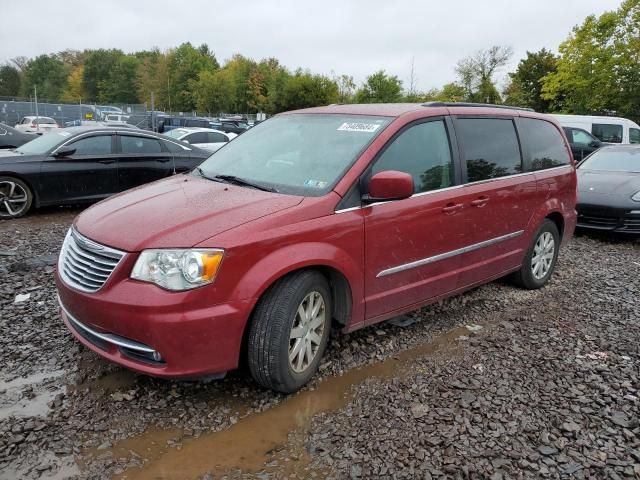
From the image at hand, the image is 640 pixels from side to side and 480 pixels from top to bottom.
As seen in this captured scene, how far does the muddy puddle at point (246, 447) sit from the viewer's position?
8.59 ft

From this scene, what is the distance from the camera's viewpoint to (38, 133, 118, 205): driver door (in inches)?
323

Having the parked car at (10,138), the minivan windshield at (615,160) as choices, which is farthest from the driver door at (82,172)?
the minivan windshield at (615,160)

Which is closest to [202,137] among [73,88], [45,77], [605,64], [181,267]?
[181,267]

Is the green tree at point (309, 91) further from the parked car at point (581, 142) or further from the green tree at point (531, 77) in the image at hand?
the parked car at point (581, 142)

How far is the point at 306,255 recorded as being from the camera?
3.11 metres

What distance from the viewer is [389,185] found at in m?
3.34

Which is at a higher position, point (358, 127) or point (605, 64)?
point (605, 64)

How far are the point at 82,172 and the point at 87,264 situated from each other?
6.01 m

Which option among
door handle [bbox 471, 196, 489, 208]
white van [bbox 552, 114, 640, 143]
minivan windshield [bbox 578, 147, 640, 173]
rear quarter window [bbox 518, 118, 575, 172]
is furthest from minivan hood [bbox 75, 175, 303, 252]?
white van [bbox 552, 114, 640, 143]

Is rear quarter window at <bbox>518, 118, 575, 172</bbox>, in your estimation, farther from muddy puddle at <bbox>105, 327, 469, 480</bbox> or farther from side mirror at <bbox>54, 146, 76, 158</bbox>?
side mirror at <bbox>54, 146, 76, 158</bbox>

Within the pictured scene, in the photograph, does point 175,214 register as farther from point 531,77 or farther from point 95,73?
point 95,73

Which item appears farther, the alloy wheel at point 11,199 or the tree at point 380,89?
the tree at point 380,89

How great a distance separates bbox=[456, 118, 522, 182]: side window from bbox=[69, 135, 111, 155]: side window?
653 centimetres

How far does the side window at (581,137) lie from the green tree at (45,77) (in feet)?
318
